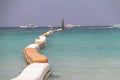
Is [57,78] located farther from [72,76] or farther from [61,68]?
[61,68]

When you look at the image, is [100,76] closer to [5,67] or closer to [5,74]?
[5,74]

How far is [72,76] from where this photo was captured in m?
13.5

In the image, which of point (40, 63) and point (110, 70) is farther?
point (110, 70)

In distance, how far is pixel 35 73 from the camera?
1121cm

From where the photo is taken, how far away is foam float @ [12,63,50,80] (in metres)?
10.5

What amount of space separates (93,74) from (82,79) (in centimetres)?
113

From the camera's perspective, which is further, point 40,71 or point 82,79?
point 82,79

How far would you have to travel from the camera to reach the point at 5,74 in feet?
46.3

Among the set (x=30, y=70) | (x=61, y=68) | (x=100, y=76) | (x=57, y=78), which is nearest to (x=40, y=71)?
(x=30, y=70)

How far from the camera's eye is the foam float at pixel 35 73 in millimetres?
10464

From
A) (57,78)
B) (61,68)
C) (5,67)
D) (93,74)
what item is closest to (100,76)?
(93,74)

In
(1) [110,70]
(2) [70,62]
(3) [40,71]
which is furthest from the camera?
(2) [70,62]

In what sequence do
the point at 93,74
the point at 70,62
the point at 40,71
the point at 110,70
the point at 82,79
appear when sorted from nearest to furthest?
the point at 40,71 → the point at 82,79 → the point at 93,74 → the point at 110,70 → the point at 70,62

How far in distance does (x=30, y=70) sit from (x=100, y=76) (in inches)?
118
